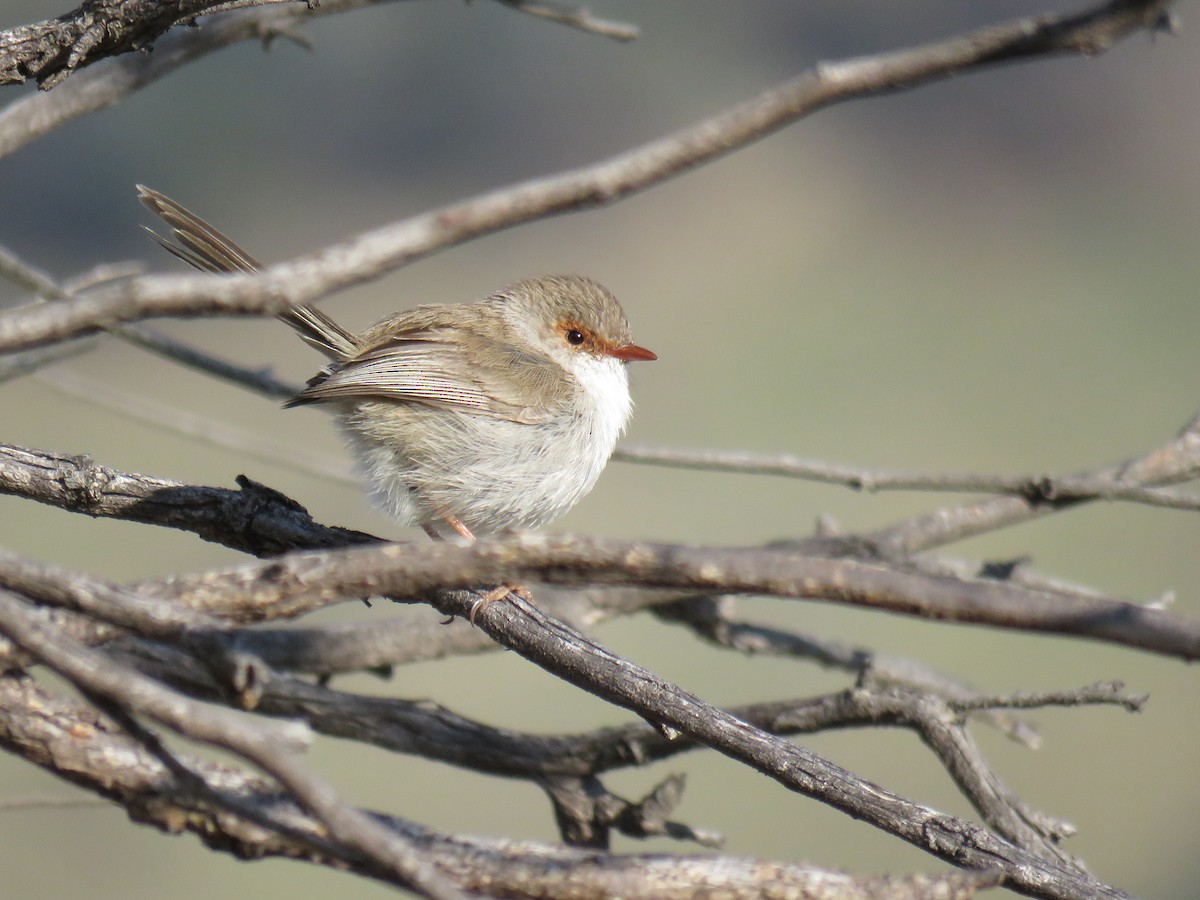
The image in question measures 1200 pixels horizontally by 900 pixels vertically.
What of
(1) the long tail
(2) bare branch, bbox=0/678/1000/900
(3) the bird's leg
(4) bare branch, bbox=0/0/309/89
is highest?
(1) the long tail

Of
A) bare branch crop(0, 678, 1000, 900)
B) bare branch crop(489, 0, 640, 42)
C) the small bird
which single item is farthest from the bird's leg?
bare branch crop(489, 0, 640, 42)

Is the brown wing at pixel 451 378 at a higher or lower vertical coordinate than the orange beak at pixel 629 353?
lower

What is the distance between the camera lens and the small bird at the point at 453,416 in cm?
354

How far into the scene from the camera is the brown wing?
11.6 feet

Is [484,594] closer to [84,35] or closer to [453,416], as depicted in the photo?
[453,416]

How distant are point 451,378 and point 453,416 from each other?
14cm

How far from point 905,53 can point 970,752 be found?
5.82 ft

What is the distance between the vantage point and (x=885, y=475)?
315 cm

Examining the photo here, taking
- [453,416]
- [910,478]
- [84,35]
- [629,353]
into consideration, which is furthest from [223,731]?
[629,353]

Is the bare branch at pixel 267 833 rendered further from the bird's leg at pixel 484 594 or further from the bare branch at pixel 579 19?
the bare branch at pixel 579 19

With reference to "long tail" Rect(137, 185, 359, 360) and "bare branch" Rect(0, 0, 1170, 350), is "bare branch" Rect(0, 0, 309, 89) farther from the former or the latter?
"long tail" Rect(137, 185, 359, 360)

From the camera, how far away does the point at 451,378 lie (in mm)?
3684

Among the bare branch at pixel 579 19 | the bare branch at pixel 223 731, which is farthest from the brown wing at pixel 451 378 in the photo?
the bare branch at pixel 223 731

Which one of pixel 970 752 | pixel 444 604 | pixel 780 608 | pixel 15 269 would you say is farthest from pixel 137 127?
pixel 970 752
